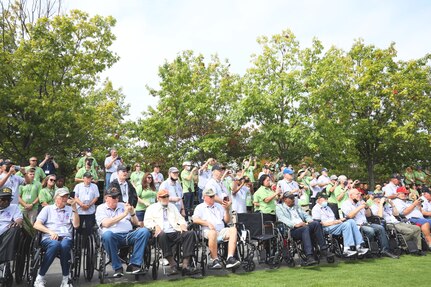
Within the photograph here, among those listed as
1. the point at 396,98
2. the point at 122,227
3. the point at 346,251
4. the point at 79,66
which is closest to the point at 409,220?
the point at 346,251

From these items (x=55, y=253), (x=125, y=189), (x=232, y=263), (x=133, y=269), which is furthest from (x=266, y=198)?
(x=55, y=253)

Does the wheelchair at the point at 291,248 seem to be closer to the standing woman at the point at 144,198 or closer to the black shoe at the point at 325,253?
the black shoe at the point at 325,253

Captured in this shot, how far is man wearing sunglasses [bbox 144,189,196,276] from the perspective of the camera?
6480 mm

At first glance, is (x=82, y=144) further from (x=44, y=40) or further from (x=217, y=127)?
(x=217, y=127)

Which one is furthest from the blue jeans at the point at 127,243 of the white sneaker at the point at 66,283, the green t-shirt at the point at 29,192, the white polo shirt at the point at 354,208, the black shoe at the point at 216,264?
the white polo shirt at the point at 354,208

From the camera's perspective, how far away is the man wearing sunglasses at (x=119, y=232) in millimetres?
6060

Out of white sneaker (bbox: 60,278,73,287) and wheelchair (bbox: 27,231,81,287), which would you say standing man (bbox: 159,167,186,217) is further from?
white sneaker (bbox: 60,278,73,287)

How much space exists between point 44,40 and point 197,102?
9354 millimetres

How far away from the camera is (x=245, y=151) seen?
24094 mm

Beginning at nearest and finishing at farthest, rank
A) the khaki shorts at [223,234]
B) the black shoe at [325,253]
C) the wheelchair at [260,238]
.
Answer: the khaki shorts at [223,234] < the wheelchair at [260,238] < the black shoe at [325,253]

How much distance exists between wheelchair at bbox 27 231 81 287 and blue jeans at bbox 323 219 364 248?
16.9ft

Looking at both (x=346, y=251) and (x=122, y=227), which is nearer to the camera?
(x=122, y=227)

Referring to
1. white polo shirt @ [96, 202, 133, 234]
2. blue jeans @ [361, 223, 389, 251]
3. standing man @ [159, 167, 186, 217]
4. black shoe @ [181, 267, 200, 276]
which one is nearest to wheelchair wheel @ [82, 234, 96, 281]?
white polo shirt @ [96, 202, 133, 234]

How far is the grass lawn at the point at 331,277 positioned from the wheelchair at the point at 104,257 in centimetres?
30
